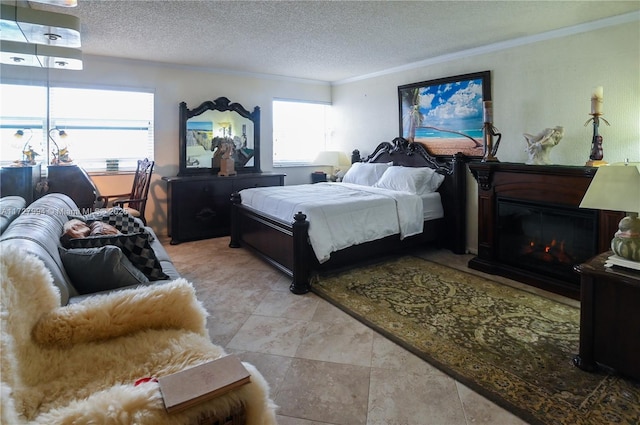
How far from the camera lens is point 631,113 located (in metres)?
3.24

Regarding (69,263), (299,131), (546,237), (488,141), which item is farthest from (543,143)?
(299,131)

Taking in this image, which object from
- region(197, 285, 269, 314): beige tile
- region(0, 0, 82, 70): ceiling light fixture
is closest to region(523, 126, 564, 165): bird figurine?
region(197, 285, 269, 314): beige tile

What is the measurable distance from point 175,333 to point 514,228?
136 inches

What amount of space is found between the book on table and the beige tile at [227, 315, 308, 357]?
130 cm

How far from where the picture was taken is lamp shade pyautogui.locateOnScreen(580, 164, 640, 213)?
189cm

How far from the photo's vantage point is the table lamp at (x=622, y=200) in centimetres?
191

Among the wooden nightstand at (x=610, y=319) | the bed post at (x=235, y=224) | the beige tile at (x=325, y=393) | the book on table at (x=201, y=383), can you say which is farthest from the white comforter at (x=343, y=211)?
the book on table at (x=201, y=383)

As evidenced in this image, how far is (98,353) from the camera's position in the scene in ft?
4.66

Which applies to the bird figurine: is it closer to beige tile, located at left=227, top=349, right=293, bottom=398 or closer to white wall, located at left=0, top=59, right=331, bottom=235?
beige tile, located at left=227, top=349, right=293, bottom=398

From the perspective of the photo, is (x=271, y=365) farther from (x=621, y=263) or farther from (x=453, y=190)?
(x=453, y=190)

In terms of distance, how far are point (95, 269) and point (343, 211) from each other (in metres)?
2.30

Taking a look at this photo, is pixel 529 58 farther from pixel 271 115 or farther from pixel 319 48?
pixel 271 115

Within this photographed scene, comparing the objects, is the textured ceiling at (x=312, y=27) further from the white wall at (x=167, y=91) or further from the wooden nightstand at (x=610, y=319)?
the wooden nightstand at (x=610, y=319)

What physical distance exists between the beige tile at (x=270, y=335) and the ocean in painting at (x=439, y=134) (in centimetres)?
312
